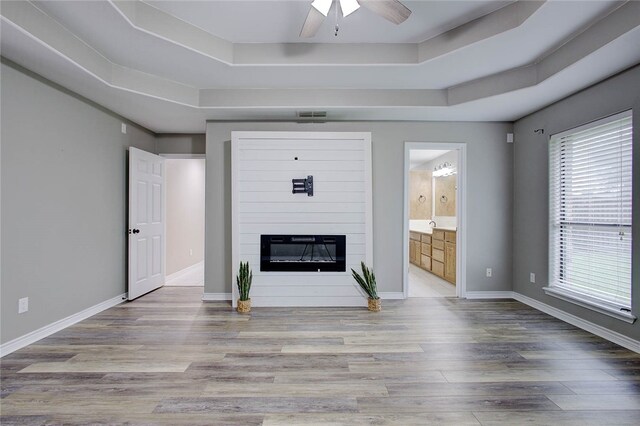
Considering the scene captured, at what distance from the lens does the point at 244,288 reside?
3.37 meters

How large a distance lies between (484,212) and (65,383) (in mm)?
4601

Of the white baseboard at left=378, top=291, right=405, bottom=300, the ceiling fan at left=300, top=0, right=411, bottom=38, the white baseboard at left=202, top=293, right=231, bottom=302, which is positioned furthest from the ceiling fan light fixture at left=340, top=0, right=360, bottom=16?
the white baseboard at left=202, top=293, right=231, bottom=302

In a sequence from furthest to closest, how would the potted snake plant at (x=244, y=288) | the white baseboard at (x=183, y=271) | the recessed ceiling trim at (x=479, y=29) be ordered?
the white baseboard at (x=183, y=271) < the potted snake plant at (x=244, y=288) < the recessed ceiling trim at (x=479, y=29)

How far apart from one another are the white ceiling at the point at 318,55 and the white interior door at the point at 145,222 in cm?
71

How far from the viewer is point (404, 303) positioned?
365cm

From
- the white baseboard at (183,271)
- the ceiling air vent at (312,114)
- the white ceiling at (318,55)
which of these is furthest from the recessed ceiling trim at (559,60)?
the white baseboard at (183,271)

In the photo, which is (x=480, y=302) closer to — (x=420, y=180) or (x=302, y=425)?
(x=302, y=425)

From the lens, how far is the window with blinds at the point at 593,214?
2.57 m

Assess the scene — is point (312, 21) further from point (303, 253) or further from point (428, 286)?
point (428, 286)

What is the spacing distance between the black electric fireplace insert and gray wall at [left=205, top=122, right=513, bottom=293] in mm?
542

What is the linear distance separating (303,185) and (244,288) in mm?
1431

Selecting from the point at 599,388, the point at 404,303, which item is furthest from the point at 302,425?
the point at 404,303

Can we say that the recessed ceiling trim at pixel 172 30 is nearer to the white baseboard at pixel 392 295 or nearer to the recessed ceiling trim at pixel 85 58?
the recessed ceiling trim at pixel 85 58

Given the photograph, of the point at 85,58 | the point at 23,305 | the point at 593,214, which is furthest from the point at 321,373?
the point at 85,58
